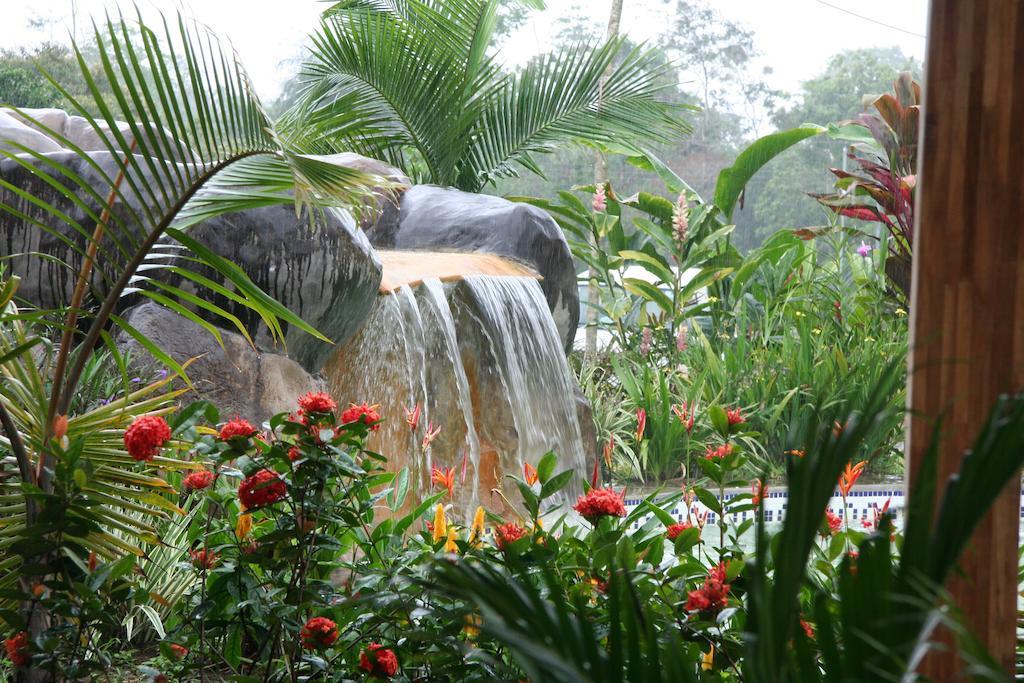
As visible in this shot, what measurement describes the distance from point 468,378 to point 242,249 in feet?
5.25

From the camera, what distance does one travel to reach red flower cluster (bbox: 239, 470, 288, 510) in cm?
180

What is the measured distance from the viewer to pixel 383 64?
708 cm

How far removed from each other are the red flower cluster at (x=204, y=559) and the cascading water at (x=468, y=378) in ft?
6.66

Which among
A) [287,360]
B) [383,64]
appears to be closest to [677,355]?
[383,64]

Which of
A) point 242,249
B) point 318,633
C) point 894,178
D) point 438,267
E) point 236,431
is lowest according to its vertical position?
point 318,633

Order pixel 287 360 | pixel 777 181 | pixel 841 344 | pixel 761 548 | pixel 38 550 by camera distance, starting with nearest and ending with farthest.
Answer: pixel 761 548 → pixel 38 550 → pixel 287 360 → pixel 841 344 → pixel 777 181

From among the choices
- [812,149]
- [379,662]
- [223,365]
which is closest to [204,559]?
[379,662]

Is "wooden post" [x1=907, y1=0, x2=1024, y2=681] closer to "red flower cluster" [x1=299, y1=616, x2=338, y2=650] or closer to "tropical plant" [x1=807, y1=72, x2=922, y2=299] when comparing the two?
"red flower cluster" [x1=299, y1=616, x2=338, y2=650]

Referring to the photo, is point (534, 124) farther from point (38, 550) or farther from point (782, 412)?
point (38, 550)

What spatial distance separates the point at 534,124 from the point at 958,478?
7141 mm

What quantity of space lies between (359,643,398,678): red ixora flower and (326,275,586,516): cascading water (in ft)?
7.68

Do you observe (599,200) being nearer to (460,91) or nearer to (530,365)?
(460,91)

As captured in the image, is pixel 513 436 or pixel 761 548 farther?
pixel 513 436

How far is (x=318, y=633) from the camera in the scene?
1.69m
